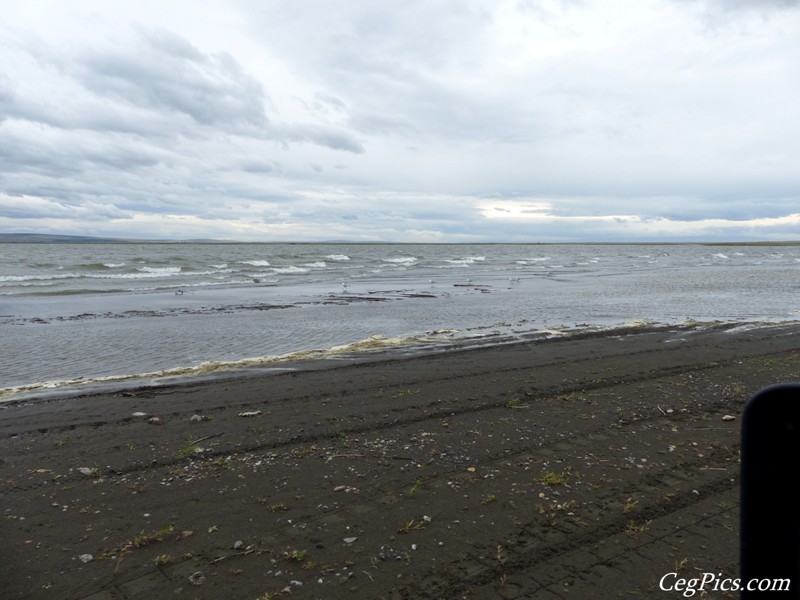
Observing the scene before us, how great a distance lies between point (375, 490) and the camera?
4.96m

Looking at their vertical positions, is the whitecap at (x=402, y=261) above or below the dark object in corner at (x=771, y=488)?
below

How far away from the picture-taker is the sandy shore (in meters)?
3.70

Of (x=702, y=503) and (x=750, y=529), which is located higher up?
(x=750, y=529)

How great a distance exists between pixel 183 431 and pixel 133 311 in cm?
1654

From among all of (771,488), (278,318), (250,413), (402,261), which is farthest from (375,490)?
(402,261)

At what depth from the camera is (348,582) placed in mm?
3619

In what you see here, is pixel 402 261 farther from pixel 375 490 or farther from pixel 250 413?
pixel 375 490

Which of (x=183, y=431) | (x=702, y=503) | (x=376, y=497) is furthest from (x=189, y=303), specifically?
(x=702, y=503)

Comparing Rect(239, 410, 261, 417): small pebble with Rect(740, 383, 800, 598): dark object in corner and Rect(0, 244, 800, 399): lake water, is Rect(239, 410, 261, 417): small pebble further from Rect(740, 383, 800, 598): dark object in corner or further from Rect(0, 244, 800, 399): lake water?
Rect(740, 383, 800, 598): dark object in corner

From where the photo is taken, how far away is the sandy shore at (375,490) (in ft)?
12.1

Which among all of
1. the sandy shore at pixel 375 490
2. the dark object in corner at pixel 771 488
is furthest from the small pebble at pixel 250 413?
the dark object in corner at pixel 771 488

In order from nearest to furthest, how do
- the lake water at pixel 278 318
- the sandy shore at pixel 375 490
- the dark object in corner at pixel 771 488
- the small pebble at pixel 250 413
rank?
the dark object in corner at pixel 771 488, the sandy shore at pixel 375 490, the small pebble at pixel 250 413, the lake water at pixel 278 318

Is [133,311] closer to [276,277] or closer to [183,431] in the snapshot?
[183,431]

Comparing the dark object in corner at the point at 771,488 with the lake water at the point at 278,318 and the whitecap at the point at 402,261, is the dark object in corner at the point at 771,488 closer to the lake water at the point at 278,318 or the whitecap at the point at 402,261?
the lake water at the point at 278,318
